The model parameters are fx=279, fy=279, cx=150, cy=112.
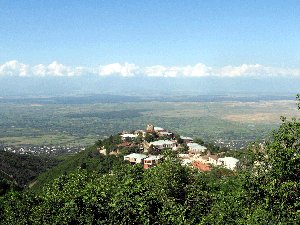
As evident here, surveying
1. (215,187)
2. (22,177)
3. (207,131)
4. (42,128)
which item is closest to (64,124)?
(42,128)

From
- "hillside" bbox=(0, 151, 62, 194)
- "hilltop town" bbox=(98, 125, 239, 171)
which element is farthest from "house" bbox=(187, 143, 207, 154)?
"hillside" bbox=(0, 151, 62, 194)

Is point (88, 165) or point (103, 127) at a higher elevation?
point (88, 165)

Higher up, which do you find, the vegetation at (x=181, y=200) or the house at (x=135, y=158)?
the vegetation at (x=181, y=200)

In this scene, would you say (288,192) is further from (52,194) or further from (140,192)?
(52,194)

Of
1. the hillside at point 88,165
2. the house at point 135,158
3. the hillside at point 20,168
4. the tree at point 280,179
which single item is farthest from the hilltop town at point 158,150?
the tree at point 280,179

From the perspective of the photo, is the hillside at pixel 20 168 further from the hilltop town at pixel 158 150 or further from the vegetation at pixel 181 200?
the vegetation at pixel 181 200

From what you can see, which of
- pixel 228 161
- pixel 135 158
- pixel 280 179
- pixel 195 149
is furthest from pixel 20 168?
pixel 280 179

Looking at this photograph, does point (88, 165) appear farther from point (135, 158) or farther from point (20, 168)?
point (20, 168)

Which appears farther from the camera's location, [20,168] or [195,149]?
[20,168]

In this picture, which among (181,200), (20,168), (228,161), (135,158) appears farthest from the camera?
(20,168)
